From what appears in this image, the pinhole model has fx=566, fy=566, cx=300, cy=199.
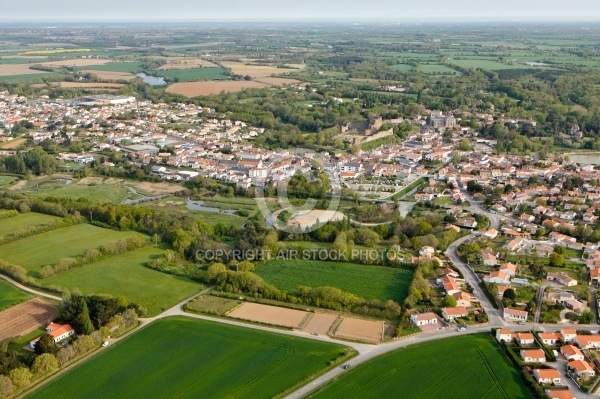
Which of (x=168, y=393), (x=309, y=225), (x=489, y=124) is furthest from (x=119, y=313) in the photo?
(x=489, y=124)

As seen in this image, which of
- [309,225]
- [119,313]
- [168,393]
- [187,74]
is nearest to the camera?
[168,393]

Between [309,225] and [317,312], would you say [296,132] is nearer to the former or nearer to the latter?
[309,225]

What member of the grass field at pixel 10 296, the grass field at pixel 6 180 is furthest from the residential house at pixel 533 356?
the grass field at pixel 6 180

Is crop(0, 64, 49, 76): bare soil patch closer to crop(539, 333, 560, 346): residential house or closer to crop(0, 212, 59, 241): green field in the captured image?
crop(0, 212, 59, 241): green field

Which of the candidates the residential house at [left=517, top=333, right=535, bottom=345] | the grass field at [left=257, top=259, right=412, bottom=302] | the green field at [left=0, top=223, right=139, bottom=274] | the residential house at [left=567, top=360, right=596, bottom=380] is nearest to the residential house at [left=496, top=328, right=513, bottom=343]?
the residential house at [left=517, top=333, right=535, bottom=345]

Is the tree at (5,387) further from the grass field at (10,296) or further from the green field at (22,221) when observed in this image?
the green field at (22,221)

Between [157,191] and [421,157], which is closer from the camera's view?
[157,191]
